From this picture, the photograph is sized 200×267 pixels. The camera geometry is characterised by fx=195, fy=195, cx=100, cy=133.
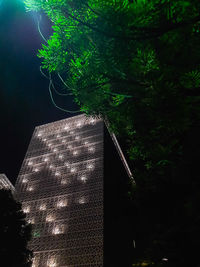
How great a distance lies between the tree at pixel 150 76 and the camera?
270 centimetres

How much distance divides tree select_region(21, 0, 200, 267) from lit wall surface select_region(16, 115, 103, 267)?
4.28 meters

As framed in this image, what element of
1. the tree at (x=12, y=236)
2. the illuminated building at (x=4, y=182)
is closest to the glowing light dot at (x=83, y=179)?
the tree at (x=12, y=236)

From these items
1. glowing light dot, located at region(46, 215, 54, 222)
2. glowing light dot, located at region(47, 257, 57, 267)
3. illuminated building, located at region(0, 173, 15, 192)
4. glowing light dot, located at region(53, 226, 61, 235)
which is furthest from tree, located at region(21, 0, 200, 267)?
illuminated building, located at region(0, 173, 15, 192)

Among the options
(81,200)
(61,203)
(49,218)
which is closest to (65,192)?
(61,203)

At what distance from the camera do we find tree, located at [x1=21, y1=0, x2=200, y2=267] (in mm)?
2699

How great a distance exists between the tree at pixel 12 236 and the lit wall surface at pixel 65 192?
1717 millimetres

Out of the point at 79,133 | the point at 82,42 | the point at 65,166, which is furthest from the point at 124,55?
the point at 79,133

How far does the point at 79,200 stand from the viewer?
920 cm

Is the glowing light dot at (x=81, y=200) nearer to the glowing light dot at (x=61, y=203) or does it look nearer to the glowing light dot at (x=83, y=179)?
the glowing light dot at (x=61, y=203)

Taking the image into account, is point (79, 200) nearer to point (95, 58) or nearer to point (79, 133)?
point (79, 133)

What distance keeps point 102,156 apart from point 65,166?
2.21m

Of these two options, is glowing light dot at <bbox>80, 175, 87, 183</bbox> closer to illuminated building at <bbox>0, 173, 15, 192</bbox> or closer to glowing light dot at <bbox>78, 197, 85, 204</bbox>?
glowing light dot at <bbox>78, 197, 85, 204</bbox>

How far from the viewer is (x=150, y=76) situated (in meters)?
2.90

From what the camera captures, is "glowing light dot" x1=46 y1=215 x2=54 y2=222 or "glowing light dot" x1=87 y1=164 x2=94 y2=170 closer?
"glowing light dot" x1=46 y1=215 x2=54 y2=222
